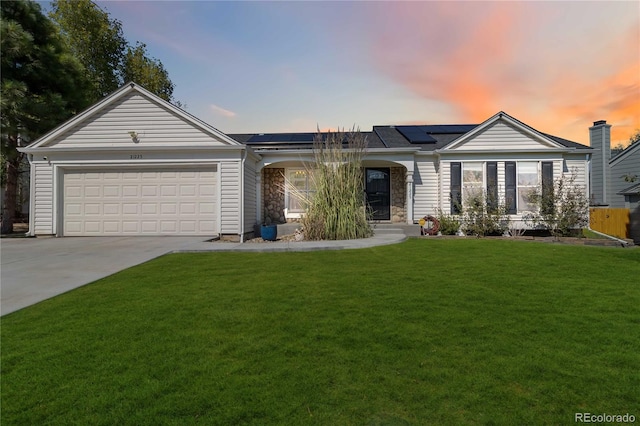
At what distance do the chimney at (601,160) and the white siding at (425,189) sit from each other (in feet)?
27.7

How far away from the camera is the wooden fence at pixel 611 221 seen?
12000 mm

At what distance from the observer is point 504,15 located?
938 cm

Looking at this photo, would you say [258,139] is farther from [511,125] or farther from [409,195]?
[511,125]

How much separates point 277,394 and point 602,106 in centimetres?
1924

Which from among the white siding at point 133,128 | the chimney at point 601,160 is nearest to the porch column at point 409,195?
the white siding at point 133,128

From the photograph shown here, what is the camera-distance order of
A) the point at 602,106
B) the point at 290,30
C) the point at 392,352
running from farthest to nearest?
1. the point at 602,106
2. the point at 290,30
3. the point at 392,352

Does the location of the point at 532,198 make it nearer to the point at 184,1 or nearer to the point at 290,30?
the point at 290,30

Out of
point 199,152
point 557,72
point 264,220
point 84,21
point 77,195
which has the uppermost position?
point 84,21

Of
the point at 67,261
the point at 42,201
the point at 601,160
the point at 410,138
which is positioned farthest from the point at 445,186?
the point at 42,201

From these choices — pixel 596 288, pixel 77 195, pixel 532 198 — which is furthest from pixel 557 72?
pixel 77 195

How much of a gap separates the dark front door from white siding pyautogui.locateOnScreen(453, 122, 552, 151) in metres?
2.86

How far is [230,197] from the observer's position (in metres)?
10.7

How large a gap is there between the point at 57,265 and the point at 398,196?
10884 millimetres

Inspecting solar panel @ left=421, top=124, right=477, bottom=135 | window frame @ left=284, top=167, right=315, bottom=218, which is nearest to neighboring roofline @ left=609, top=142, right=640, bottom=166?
solar panel @ left=421, top=124, right=477, bottom=135
